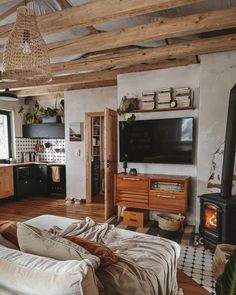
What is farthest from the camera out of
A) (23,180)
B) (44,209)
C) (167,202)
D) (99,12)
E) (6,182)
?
(23,180)

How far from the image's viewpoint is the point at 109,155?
4.14 metres

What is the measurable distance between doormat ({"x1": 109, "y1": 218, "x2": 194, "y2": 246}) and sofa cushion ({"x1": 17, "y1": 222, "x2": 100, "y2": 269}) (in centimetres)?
228

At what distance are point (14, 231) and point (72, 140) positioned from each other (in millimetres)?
3861

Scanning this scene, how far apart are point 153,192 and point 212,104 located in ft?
5.22

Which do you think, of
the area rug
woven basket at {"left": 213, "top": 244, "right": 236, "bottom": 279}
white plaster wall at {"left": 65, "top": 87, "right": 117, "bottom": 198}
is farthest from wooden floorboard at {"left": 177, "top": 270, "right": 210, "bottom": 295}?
white plaster wall at {"left": 65, "top": 87, "right": 117, "bottom": 198}

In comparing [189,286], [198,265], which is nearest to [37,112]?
[198,265]

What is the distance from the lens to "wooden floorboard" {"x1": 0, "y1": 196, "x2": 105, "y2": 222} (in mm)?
4270

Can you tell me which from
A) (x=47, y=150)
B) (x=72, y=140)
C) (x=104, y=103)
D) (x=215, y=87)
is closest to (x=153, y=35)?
(x=215, y=87)

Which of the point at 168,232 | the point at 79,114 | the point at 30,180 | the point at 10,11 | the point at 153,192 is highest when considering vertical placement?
the point at 10,11

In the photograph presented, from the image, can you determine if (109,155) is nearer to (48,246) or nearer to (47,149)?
(47,149)

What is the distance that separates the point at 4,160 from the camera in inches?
226

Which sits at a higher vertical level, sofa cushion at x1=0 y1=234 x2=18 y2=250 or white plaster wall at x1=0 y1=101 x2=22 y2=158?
white plaster wall at x1=0 y1=101 x2=22 y2=158

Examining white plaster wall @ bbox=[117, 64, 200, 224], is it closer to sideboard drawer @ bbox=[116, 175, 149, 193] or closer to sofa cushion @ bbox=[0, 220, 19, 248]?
sideboard drawer @ bbox=[116, 175, 149, 193]

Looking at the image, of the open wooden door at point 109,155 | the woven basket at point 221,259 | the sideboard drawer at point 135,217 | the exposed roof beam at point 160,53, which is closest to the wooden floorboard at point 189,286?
the woven basket at point 221,259
